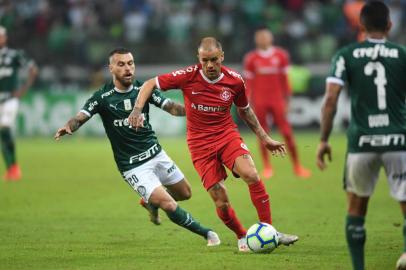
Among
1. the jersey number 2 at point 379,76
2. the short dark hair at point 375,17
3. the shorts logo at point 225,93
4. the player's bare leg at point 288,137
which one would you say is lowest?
the player's bare leg at point 288,137

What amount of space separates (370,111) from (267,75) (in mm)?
9869

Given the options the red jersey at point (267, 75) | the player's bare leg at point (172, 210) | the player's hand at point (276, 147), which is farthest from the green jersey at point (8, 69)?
the player's hand at point (276, 147)

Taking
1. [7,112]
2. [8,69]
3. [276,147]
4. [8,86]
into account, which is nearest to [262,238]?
[276,147]

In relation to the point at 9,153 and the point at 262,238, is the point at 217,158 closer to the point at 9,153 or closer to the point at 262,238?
the point at 262,238

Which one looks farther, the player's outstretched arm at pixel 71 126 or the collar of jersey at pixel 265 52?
the collar of jersey at pixel 265 52

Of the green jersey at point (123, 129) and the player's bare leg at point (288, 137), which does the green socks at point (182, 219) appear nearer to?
the green jersey at point (123, 129)

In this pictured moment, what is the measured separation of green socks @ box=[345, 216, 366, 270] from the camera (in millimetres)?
6965

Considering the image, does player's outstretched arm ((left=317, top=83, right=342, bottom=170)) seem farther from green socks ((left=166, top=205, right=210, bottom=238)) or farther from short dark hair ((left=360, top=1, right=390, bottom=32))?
green socks ((left=166, top=205, right=210, bottom=238))

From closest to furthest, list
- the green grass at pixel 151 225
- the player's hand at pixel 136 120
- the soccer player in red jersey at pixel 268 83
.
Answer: the player's hand at pixel 136 120 < the green grass at pixel 151 225 < the soccer player in red jersey at pixel 268 83

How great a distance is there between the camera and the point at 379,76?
693cm

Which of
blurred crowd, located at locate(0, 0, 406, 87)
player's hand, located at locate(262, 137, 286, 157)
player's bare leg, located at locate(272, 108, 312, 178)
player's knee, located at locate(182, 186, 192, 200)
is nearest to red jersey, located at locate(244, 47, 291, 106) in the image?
player's bare leg, located at locate(272, 108, 312, 178)

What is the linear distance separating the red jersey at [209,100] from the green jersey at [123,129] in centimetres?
50

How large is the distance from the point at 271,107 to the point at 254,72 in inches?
30.6

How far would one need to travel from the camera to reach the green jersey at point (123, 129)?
9508 mm
